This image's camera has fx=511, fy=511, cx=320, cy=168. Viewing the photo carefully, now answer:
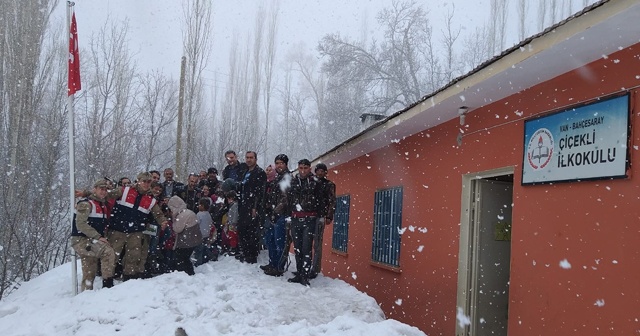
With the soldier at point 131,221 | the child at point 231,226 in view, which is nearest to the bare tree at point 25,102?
the child at point 231,226

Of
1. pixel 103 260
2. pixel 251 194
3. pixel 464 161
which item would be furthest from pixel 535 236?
pixel 103 260

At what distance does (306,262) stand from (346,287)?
0.76 metres

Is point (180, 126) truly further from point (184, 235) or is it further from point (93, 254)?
point (93, 254)

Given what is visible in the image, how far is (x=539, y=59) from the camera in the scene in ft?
13.4

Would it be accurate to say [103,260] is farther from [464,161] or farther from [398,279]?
[464,161]

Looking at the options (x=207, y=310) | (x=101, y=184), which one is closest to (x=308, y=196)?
(x=207, y=310)

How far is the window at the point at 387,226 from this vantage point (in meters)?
8.04

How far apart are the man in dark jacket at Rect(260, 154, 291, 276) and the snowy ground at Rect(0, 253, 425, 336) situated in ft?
1.52

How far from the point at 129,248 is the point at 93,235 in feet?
2.43

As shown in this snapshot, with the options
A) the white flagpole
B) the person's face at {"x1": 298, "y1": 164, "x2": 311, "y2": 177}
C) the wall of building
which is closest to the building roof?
the wall of building

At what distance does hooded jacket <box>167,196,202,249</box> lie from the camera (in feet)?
25.5

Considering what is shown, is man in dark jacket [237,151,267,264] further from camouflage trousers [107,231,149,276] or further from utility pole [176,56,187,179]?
utility pole [176,56,187,179]

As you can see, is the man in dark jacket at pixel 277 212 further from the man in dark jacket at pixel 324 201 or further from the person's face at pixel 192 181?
the person's face at pixel 192 181

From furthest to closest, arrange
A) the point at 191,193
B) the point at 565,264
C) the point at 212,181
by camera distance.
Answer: the point at 191,193 → the point at 212,181 → the point at 565,264
